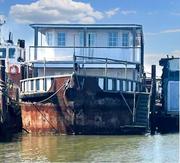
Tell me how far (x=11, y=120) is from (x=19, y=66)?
183 inches

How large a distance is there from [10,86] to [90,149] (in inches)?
364

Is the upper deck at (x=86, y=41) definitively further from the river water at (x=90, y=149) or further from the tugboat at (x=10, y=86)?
the river water at (x=90, y=149)

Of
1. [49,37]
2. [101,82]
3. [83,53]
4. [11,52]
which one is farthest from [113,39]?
A: [101,82]

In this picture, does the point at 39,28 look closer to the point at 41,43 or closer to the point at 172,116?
the point at 41,43

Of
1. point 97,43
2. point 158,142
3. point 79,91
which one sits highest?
point 97,43

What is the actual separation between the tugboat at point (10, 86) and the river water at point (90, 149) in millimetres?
1296

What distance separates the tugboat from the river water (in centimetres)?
130

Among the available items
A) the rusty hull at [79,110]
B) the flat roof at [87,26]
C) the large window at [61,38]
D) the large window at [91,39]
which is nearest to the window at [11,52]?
the flat roof at [87,26]

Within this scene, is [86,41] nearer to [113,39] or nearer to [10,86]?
[113,39]

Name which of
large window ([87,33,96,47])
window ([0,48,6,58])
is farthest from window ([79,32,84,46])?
window ([0,48,6,58])

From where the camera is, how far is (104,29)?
91.0 ft

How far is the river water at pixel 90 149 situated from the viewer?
14945 mm

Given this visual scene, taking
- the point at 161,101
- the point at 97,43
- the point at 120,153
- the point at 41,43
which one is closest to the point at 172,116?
the point at 161,101

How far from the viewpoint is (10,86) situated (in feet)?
81.8
